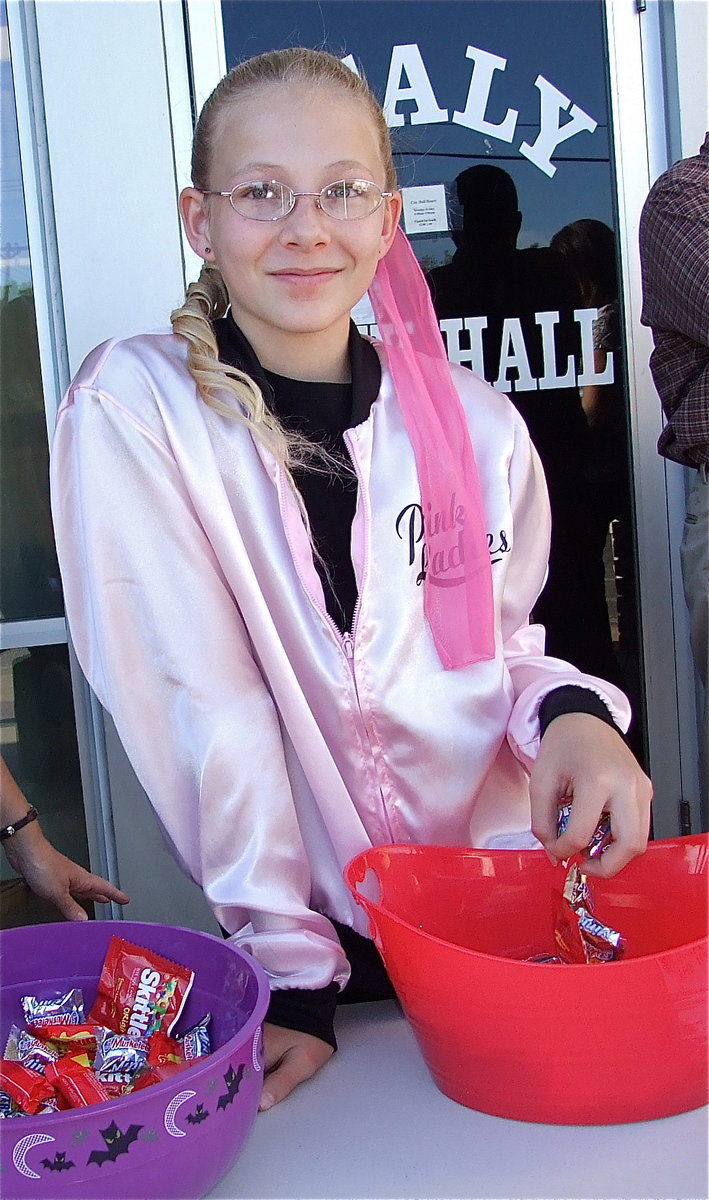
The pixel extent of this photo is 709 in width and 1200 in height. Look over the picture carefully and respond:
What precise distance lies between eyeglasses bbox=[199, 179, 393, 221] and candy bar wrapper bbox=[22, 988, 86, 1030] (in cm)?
88

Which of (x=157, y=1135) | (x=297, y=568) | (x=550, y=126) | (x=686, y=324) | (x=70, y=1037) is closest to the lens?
(x=157, y=1135)

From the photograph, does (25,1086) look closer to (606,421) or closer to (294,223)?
(294,223)

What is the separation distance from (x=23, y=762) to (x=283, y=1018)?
1.26 meters

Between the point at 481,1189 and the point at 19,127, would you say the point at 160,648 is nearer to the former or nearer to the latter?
the point at 481,1189

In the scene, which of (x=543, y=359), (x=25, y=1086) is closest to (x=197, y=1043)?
(x=25, y=1086)

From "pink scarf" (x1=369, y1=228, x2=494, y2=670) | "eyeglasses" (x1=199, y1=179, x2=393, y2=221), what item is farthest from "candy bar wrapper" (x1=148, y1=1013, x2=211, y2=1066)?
"eyeglasses" (x1=199, y1=179, x2=393, y2=221)

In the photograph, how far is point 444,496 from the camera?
1.39m

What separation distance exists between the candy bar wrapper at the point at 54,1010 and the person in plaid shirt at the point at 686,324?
1.44m

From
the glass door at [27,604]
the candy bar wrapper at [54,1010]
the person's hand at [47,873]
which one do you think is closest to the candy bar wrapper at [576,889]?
the candy bar wrapper at [54,1010]

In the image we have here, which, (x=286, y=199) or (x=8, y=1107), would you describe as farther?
(x=286, y=199)

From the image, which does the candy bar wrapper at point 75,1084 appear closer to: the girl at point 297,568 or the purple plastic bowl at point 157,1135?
the purple plastic bowl at point 157,1135

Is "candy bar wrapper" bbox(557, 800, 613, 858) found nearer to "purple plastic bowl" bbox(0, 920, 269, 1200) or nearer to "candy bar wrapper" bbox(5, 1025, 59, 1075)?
"purple plastic bowl" bbox(0, 920, 269, 1200)

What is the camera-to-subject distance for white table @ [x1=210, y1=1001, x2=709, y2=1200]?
877 mm

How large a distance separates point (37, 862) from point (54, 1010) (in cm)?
33
